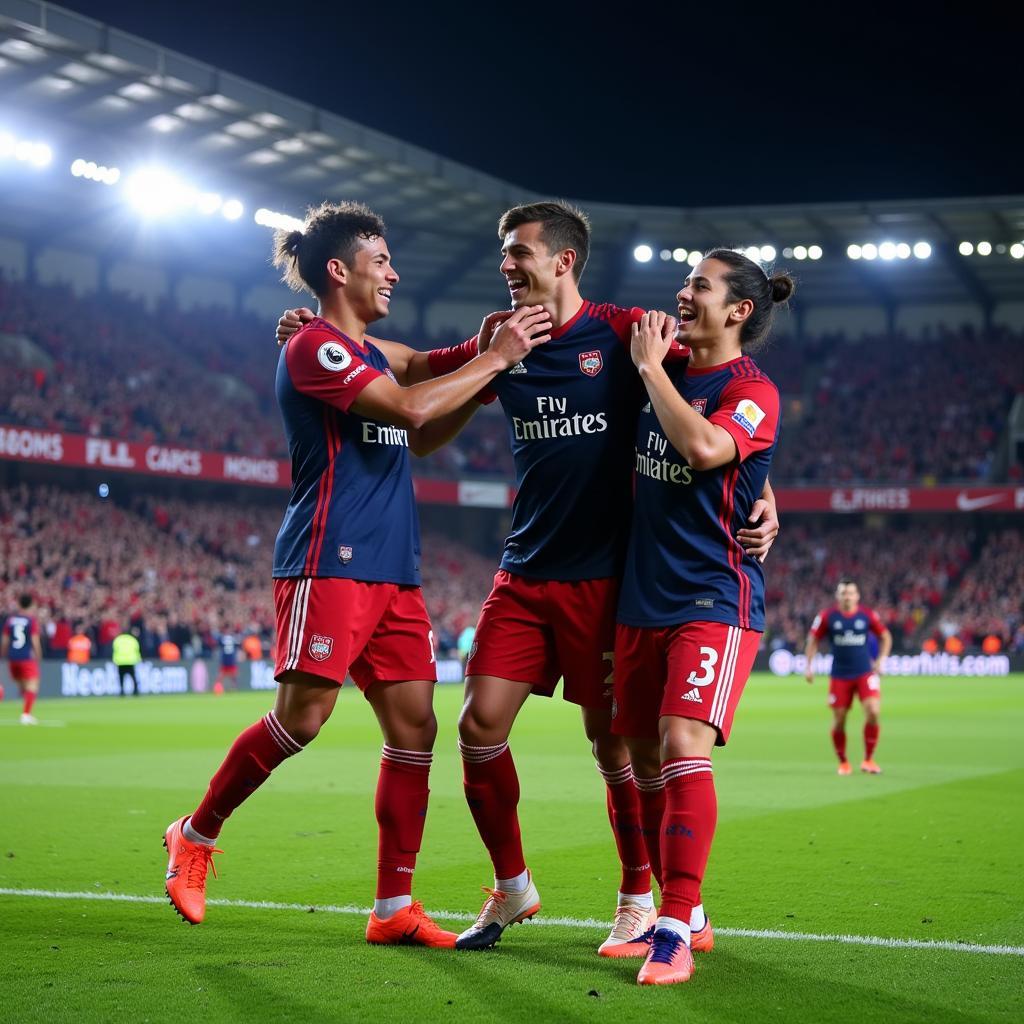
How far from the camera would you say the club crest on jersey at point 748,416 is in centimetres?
509

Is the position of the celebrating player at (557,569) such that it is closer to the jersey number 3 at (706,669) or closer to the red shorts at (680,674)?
the red shorts at (680,674)

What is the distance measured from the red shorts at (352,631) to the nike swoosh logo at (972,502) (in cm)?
4207

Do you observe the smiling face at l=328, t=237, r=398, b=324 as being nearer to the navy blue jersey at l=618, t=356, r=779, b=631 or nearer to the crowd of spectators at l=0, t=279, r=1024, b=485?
the navy blue jersey at l=618, t=356, r=779, b=631

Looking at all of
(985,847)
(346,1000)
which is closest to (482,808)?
(346,1000)

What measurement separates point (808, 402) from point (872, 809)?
140 ft

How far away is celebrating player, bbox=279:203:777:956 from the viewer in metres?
5.42

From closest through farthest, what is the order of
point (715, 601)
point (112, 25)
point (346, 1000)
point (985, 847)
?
point (346, 1000) < point (715, 601) < point (985, 847) < point (112, 25)

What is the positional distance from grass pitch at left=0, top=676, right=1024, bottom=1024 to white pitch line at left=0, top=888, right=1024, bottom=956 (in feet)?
0.13

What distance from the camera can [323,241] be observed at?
19.2 feet

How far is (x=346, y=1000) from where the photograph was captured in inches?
173

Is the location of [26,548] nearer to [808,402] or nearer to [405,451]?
[405,451]

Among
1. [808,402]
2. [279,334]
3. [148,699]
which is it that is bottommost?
[148,699]

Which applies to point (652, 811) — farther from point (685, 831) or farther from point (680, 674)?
point (680, 674)

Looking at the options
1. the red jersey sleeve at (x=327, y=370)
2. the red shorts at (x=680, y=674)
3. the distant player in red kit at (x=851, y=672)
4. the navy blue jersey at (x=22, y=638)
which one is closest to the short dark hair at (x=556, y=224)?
the red jersey sleeve at (x=327, y=370)
